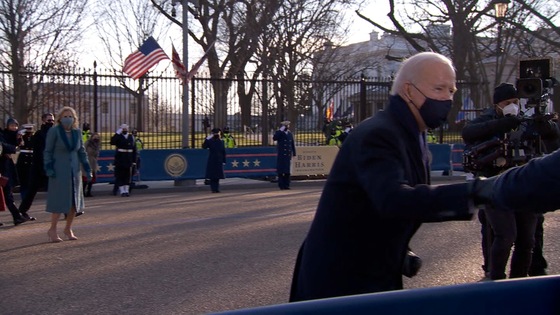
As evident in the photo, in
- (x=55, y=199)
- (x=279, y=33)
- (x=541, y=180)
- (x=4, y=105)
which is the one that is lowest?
(x=55, y=199)

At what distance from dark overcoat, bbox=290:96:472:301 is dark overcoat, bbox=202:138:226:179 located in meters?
13.7

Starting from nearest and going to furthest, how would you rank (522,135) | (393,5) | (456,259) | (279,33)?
(522,135) < (456,259) < (279,33) < (393,5)

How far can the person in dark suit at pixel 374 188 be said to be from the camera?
231 centimetres

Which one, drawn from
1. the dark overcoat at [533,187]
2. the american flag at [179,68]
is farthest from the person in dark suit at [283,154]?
the dark overcoat at [533,187]

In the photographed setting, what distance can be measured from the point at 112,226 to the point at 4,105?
9531 millimetres

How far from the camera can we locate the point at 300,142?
21.9 metres

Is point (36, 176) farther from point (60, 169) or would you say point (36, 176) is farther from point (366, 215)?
point (366, 215)

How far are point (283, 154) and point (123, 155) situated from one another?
4082 millimetres

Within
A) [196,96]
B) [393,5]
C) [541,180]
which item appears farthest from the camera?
[393,5]

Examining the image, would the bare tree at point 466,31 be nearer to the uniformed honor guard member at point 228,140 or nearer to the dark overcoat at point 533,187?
the uniformed honor guard member at point 228,140

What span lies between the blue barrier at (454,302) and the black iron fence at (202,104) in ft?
53.4

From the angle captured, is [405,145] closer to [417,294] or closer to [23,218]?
[417,294]

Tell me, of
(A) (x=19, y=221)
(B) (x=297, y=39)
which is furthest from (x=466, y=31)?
(A) (x=19, y=221)

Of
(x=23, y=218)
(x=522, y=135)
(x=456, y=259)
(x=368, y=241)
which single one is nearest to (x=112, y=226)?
(x=23, y=218)
